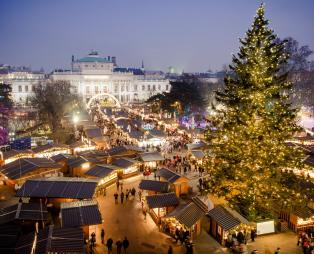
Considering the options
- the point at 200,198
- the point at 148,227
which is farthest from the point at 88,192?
the point at 200,198

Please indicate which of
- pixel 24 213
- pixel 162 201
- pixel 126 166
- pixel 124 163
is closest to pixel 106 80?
pixel 124 163

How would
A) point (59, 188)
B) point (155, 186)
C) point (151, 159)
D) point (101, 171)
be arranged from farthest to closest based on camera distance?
point (151, 159) → point (101, 171) → point (155, 186) → point (59, 188)

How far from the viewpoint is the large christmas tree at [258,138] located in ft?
49.8

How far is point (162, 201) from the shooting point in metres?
17.0

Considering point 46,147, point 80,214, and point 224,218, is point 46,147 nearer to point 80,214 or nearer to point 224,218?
point 80,214

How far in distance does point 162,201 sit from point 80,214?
418 cm

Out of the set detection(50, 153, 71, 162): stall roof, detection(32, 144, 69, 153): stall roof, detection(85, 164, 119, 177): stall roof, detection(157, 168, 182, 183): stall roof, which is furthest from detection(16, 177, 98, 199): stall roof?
detection(32, 144, 69, 153): stall roof

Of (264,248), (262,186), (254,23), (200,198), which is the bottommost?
(264,248)

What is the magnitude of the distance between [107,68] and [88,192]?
89.5 meters

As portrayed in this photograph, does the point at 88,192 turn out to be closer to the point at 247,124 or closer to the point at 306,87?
the point at 247,124

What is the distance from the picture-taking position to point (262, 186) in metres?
15.3

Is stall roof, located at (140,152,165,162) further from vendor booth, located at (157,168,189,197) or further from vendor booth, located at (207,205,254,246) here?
vendor booth, located at (207,205,254,246)

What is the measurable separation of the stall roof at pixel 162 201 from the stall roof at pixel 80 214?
2.83 meters

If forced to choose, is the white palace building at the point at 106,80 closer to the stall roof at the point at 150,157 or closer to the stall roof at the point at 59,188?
the stall roof at the point at 150,157
